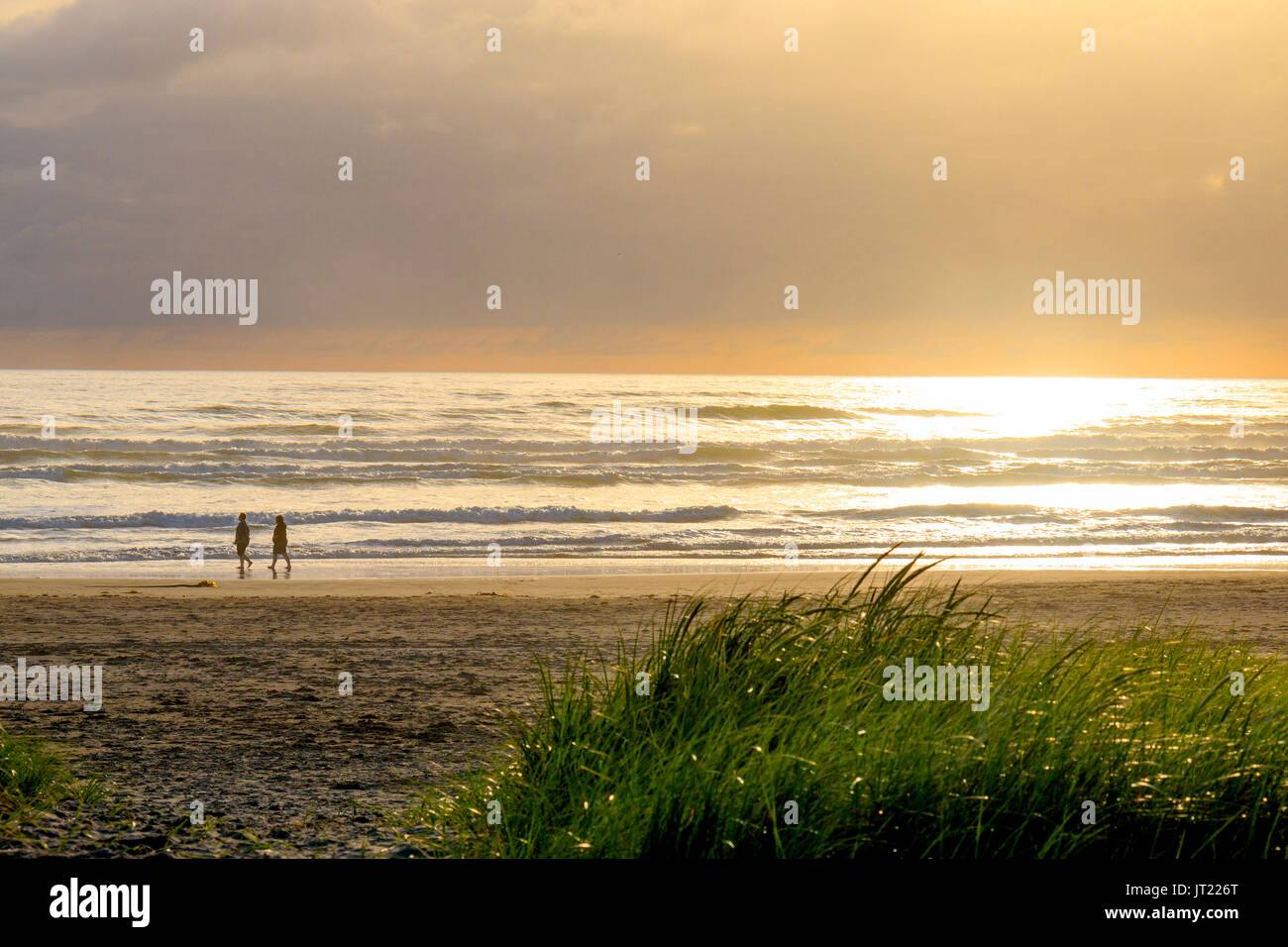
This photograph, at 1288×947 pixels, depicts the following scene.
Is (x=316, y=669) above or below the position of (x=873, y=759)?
below

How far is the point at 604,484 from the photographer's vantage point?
125 ft

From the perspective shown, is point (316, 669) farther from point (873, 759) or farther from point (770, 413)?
point (770, 413)

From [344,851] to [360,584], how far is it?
14228 millimetres

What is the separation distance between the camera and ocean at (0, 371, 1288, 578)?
24406mm

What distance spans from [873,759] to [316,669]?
7.25m

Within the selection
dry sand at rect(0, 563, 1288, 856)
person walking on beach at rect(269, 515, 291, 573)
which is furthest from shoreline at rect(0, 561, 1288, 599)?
person walking on beach at rect(269, 515, 291, 573)

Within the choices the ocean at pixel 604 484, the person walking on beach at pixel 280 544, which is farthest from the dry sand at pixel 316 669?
the ocean at pixel 604 484

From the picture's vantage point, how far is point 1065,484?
40.3 m

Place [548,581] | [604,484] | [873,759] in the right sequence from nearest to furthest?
1. [873,759]
2. [548,581]
3. [604,484]

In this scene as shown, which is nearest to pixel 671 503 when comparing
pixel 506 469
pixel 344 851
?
pixel 506 469

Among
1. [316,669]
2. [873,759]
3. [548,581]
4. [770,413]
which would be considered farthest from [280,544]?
[770,413]

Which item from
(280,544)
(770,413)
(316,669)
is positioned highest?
(770,413)

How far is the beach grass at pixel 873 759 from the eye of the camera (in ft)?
13.0

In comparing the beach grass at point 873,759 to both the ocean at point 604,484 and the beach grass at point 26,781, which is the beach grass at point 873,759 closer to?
the beach grass at point 26,781
